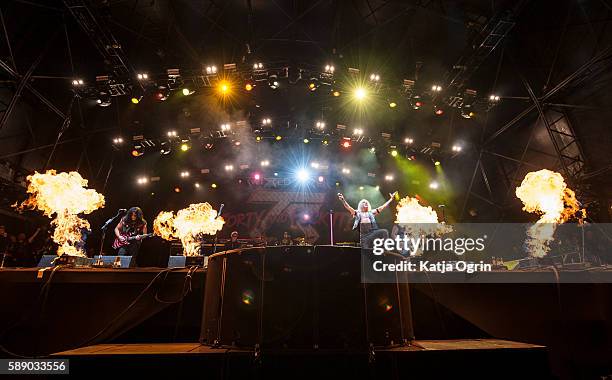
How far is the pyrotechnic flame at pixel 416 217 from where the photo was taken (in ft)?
39.0

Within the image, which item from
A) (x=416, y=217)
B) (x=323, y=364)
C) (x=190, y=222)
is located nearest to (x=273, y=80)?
(x=190, y=222)

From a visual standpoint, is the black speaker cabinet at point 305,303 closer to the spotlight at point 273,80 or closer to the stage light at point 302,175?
the spotlight at point 273,80

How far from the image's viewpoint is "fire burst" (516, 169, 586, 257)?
1028cm

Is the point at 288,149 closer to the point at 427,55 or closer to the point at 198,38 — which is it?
the point at 198,38

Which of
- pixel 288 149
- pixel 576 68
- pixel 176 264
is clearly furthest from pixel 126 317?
pixel 576 68

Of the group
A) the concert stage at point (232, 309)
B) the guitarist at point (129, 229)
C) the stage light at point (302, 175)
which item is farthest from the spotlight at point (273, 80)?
the concert stage at point (232, 309)

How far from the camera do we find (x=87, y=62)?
39.5 feet

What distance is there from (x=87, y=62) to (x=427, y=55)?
14.2 metres

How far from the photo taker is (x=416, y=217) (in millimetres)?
14266

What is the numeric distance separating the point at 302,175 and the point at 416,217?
6.78 meters

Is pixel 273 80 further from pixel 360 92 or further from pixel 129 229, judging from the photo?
pixel 129 229

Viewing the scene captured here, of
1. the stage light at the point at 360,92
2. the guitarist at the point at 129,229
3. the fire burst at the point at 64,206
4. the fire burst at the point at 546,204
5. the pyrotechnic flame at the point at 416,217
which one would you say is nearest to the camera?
the guitarist at the point at 129,229

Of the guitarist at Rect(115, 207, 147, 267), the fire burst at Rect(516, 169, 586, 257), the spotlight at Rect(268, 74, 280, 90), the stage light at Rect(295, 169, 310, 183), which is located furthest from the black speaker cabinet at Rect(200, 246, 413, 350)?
the stage light at Rect(295, 169, 310, 183)

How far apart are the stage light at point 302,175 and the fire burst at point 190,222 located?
496 cm
